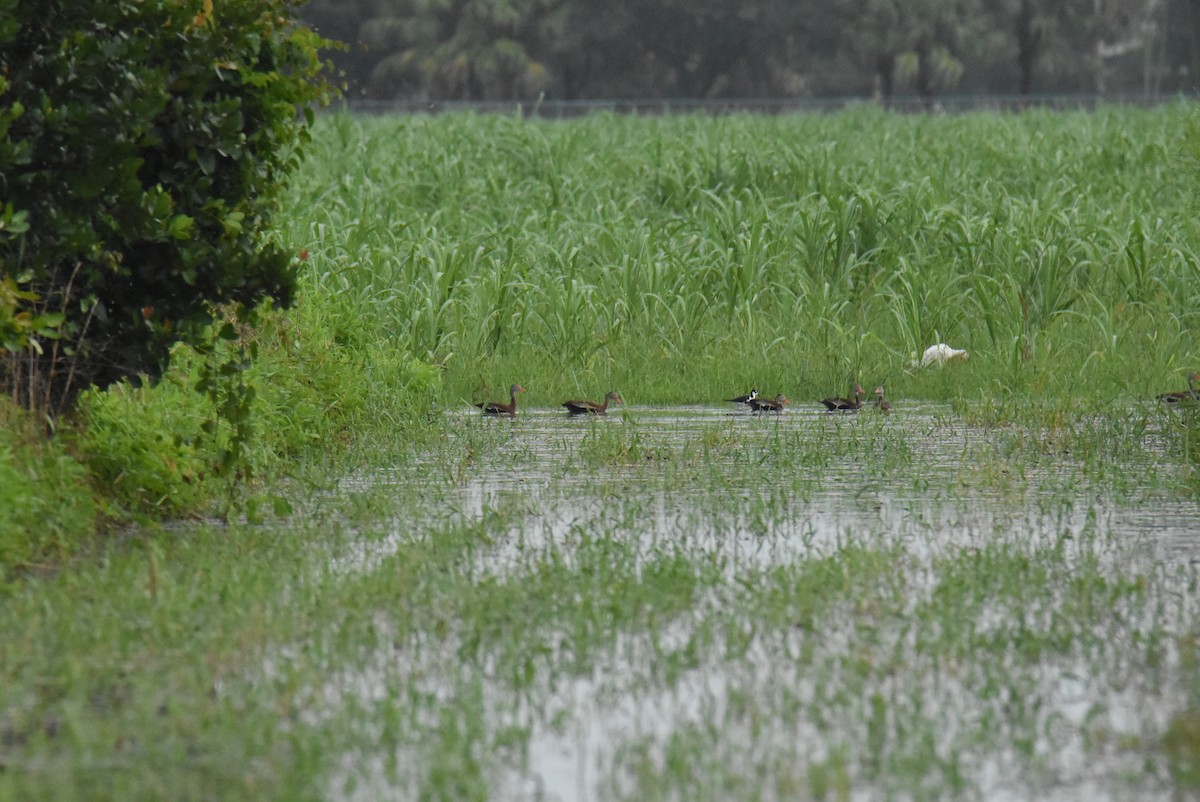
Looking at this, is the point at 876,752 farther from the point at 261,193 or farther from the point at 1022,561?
the point at 261,193

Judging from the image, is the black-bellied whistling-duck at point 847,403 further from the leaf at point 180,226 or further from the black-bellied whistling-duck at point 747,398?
the leaf at point 180,226

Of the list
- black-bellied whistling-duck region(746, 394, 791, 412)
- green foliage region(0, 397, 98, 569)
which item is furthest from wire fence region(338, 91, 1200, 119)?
green foliage region(0, 397, 98, 569)

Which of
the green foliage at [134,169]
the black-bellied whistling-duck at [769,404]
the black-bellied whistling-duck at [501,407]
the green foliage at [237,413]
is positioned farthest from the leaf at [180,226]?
the black-bellied whistling-duck at [769,404]

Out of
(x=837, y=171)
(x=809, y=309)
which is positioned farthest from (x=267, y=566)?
(x=837, y=171)

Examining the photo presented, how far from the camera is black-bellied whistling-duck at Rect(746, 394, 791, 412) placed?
1238 centimetres

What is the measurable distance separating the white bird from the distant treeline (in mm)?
47736

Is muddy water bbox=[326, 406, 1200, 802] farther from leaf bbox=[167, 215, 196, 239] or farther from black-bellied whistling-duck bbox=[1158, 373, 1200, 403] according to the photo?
leaf bbox=[167, 215, 196, 239]

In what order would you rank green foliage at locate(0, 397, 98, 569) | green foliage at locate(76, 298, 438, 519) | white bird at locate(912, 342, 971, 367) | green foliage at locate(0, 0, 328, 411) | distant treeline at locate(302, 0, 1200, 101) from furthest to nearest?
distant treeline at locate(302, 0, 1200, 101) < white bird at locate(912, 342, 971, 367) < green foliage at locate(76, 298, 438, 519) < green foliage at locate(0, 0, 328, 411) < green foliage at locate(0, 397, 98, 569)

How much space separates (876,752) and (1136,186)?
685 inches

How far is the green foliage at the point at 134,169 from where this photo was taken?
7.44 metres

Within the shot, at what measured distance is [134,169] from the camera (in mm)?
7473

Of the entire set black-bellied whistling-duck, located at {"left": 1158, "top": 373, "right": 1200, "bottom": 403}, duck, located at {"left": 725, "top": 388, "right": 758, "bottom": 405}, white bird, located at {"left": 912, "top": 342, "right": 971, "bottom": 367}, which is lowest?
duck, located at {"left": 725, "top": 388, "right": 758, "bottom": 405}

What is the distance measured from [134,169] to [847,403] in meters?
6.03

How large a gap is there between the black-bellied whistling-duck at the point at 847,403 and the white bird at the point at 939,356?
1.70 m
